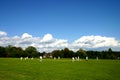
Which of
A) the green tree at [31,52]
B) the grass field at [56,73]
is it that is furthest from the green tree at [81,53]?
the grass field at [56,73]

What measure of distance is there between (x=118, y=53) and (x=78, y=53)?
36506 millimetres

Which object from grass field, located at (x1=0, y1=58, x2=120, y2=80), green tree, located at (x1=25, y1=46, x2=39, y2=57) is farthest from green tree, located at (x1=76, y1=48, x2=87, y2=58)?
grass field, located at (x1=0, y1=58, x2=120, y2=80)

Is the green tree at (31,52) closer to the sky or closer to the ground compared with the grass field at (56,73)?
closer to the sky

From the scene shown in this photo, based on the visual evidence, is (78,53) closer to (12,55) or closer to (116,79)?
(12,55)

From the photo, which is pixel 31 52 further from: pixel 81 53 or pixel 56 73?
pixel 56 73

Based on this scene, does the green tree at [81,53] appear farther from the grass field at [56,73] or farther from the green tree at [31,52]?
the grass field at [56,73]

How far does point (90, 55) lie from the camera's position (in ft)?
474

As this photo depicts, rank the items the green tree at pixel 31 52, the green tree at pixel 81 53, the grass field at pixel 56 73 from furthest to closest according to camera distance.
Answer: the green tree at pixel 31 52 < the green tree at pixel 81 53 < the grass field at pixel 56 73

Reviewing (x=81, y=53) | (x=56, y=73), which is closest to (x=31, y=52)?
(x=81, y=53)

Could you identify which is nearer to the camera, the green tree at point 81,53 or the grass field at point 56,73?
the grass field at point 56,73

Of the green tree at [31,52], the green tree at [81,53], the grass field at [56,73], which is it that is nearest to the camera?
the grass field at [56,73]

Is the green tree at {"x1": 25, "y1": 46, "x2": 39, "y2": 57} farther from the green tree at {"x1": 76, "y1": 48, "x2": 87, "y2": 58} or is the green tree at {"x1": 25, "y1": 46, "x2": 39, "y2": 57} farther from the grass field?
the grass field

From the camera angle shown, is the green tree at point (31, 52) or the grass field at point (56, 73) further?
the green tree at point (31, 52)

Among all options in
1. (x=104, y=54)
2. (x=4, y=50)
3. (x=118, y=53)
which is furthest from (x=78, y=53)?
(x=4, y=50)
